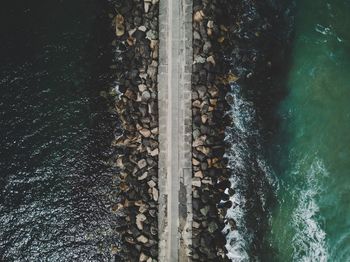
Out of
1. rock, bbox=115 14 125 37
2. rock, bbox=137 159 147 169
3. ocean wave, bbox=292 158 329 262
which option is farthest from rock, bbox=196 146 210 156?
rock, bbox=115 14 125 37

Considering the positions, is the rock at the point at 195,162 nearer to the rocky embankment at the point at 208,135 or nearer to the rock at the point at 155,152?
the rocky embankment at the point at 208,135

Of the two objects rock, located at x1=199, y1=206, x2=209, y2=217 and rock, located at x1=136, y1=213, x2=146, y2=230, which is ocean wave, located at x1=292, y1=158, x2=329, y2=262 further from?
rock, located at x1=136, y1=213, x2=146, y2=230

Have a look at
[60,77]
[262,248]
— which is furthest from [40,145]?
[262,248]

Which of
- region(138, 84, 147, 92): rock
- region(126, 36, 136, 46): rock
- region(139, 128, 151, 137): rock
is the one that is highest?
region(126, 36, 136, 46): rock

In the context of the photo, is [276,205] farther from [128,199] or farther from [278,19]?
[278,19]

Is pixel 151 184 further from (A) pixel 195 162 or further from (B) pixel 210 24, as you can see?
(B) pixel 210 24
